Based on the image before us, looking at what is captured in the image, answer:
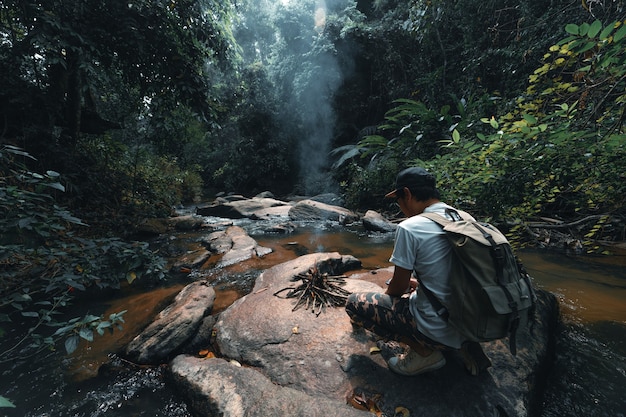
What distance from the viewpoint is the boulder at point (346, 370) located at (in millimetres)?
1938

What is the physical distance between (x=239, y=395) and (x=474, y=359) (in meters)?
1.79

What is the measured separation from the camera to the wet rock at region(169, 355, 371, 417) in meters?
1.86

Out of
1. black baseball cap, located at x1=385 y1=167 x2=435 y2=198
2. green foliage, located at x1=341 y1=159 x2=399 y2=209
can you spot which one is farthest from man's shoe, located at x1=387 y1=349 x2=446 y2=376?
green foliage, located at x1=341 y1=159 x2=399 y2=209

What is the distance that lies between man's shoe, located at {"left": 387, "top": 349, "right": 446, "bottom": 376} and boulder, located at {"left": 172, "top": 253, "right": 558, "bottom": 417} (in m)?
0.09

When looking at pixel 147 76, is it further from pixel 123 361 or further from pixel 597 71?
pixel 597 71

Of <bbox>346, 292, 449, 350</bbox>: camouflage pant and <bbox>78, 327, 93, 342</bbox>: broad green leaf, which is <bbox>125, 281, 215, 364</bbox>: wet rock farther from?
<bbox>346, 292, 449, 350</bbox>: camouflage pant

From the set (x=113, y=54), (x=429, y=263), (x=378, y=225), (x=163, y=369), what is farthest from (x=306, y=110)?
(x=429, y=263)

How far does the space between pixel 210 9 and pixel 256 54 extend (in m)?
31.1

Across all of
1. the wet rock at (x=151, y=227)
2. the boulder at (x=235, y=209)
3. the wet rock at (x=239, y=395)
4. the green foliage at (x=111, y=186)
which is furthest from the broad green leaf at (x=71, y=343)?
the boulder at (x=235, y=209)

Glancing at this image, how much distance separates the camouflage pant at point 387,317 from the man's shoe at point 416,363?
89 millimetres

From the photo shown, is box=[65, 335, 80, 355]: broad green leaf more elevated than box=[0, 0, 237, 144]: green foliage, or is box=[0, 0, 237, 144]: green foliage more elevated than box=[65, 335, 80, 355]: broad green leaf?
box=[0, 0, 237, 144]: green foliage

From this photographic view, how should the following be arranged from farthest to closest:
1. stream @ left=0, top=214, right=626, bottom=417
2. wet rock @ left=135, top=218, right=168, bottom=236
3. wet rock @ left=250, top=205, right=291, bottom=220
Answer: wet rock @ left=250, top=205, right=291, bottom=220, wet rock @ left=135, top=218, right=168, bottom=236, stream @ left=0, top=214, right=626, bottom=417

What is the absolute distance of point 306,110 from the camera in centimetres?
1894

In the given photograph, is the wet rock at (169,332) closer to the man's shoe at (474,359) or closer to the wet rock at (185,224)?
the man's shoe at (474,359)
